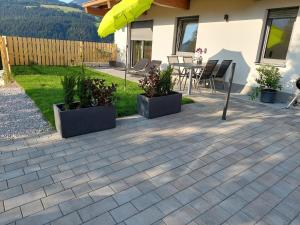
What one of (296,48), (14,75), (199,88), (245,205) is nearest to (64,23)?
(14,75)

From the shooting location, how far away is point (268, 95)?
5.53 metres

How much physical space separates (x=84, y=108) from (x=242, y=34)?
17.0ft

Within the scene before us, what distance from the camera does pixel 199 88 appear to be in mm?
7090

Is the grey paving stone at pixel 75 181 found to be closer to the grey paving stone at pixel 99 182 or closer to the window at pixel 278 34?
the grey paving stone at pixel 99 182

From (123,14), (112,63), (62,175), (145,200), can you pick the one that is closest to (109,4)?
(112,63)

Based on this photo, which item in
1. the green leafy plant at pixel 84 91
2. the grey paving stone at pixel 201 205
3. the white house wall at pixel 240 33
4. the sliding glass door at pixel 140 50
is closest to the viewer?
the grey paving stone at pixel 201 205

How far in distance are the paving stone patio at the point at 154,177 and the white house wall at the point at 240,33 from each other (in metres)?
2.64

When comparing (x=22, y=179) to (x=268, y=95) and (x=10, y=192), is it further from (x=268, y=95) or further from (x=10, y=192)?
(x=268, y=95)

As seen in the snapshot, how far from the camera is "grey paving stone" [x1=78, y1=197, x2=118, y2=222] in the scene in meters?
1.79

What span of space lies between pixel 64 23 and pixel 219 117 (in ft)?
114

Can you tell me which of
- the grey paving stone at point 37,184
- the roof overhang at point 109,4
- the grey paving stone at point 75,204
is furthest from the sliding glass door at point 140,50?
the grey paving stone at point 75,204

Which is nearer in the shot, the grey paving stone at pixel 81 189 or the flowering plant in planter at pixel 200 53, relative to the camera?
the grey paving stone at pixel 81 189

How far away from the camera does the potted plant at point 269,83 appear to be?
5512 millimetres

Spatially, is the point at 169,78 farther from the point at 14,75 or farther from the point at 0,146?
the point at 14,75
